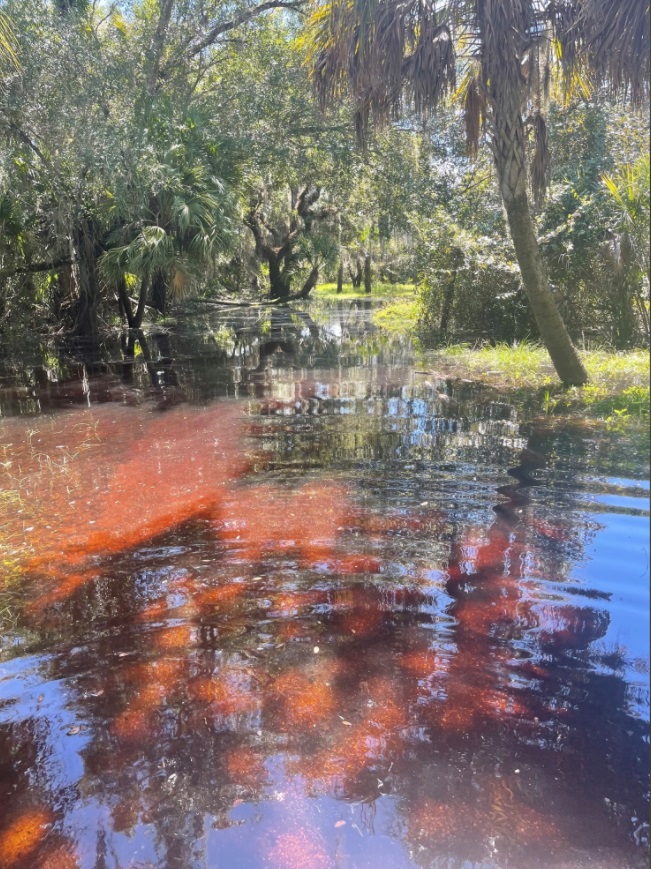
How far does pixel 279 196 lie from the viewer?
24078mm

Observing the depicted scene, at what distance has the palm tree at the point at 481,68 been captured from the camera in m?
5.41

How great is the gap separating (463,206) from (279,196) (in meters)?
14.4

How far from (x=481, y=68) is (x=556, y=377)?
3001mm

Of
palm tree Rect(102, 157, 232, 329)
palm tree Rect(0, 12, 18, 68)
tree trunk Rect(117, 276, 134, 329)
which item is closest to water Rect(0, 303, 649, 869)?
palm tree Rect(0, 12, 18, 68)

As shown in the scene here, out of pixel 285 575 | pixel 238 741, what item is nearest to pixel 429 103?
pixel 285 575

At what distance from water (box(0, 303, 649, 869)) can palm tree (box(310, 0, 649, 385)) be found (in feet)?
6.20

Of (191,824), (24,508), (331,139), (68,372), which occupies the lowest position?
(191,824)

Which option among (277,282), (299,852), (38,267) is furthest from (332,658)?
(277,282)

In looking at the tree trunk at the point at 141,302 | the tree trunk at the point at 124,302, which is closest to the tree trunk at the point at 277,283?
the tree trunk at the point at 124,302

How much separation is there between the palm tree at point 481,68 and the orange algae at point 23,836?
170 inches

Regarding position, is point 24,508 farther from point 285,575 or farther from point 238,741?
point 238,741

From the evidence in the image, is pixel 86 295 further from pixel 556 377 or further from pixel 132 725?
pixel 132 725

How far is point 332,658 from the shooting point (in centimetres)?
298

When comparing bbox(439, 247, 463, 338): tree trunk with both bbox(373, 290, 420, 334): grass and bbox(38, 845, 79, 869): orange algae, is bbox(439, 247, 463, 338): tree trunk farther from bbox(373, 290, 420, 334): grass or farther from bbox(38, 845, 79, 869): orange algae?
bbox(38, 845, 79, 869): orange algae
